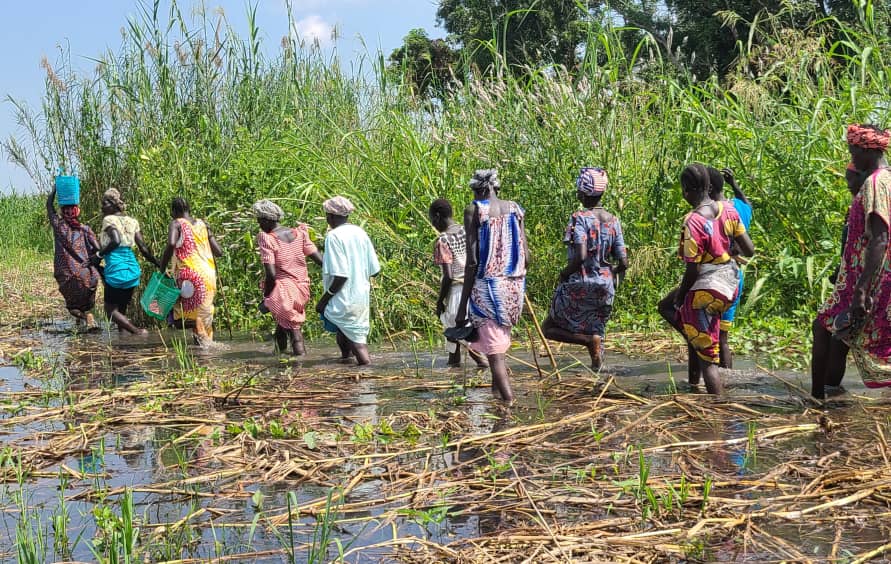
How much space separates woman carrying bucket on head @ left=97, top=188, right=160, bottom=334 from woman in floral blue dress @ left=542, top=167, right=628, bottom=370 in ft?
16.5

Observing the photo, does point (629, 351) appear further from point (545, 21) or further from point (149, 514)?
point (545, 21)

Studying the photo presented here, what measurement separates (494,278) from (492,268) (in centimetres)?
7

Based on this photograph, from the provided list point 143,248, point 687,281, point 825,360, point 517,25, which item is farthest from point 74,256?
point 517,25

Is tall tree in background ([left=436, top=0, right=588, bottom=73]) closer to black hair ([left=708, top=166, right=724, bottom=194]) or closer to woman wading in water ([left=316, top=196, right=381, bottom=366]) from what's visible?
woman wading in water ([left=316, top=196, right=381, bottom=366])

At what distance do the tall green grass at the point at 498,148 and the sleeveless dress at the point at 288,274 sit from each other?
3.02 ft

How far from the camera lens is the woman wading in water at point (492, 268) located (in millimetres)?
5781

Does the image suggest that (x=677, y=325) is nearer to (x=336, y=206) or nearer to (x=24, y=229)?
(x=336, y=206)

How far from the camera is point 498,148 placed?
9.78m

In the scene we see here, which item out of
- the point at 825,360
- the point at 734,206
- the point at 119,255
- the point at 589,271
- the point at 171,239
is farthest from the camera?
the point at 119,255

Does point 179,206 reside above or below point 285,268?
above

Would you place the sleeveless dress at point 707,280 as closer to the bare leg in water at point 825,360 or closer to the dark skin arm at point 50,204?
the bare leg in water at point 825,360

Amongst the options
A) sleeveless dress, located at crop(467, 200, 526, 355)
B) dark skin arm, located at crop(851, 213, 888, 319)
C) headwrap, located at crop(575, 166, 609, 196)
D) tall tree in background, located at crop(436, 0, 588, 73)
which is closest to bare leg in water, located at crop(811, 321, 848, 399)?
dark skin arm, located at crop(851, 213, 888, 319)

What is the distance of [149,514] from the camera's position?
12.6 ft

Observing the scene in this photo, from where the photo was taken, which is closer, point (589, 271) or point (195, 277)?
point (589, 271)
